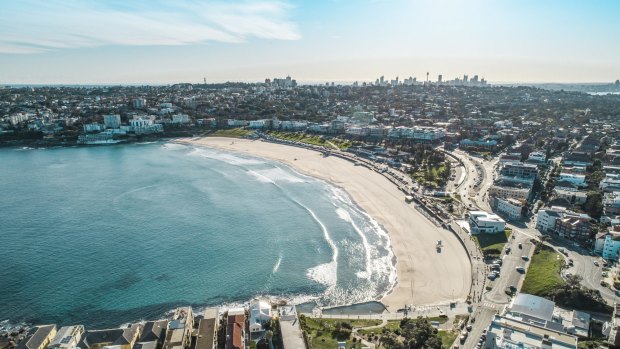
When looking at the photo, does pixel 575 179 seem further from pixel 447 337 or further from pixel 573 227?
pixel 447 337

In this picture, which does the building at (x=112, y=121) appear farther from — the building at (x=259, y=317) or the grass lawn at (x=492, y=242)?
the grass lawn at (x=492, y=242)

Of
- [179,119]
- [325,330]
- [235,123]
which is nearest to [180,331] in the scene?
[325,330]

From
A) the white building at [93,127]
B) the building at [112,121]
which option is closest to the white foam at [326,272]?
the white building at [93,127]

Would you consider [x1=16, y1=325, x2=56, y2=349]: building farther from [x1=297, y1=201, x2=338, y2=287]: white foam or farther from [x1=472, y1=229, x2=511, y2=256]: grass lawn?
[x1=472, y1=229, x2=511, y2=256]: grass lawn

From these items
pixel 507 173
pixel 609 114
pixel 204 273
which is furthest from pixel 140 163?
pixel 609 114

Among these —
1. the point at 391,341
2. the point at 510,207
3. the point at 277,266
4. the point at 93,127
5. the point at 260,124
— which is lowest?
the point at 277,266

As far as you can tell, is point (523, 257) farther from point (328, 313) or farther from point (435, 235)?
point (328, 313)
